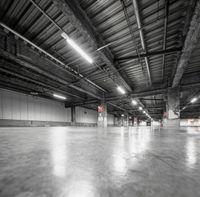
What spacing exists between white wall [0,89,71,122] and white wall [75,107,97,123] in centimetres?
296

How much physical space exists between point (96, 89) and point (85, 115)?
11108 mm

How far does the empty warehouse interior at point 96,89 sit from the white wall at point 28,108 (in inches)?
4.0

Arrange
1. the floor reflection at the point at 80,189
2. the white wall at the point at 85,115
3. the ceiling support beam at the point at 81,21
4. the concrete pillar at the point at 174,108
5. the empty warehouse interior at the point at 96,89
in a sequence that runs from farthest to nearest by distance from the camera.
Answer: the white wall at the point at 85,115 < the concrete pillar at the point at 174,108 < the ceiling support beam at the point at 81,21 < the empty warehouse interior at the point at 96,89 < the floor reflection at the point at 80,189

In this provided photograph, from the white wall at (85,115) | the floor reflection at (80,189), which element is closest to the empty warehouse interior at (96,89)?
the floor reflection at (80,189)

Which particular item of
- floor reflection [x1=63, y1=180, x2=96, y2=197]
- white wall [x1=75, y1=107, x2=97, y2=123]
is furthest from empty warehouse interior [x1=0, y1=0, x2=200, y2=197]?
white wall [x1=75, y1=107, x2=97, y2=123]

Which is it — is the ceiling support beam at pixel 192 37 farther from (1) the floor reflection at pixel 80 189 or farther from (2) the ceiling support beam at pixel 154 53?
(1) the floor reflection at pixel 80 189

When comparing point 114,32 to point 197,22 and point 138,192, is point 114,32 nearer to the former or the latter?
point 197,22

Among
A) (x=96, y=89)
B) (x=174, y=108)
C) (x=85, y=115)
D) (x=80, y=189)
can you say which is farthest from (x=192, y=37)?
(x=85, y=115)

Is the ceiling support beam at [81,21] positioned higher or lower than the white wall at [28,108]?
higher

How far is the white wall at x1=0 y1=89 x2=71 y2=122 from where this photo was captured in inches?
478

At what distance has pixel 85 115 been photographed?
23.0 m

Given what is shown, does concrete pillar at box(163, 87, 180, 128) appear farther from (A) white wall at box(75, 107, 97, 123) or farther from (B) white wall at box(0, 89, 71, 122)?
(A) white wall at box(75, 107, 97, 123)

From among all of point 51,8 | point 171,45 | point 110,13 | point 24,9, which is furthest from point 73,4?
point 171,45

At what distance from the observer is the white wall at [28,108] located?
12.1 meters
